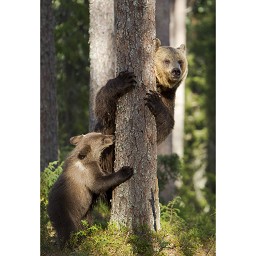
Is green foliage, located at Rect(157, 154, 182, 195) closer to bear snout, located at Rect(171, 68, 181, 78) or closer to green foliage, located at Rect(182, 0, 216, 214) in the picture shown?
bear snout, located at Rect(171, 68, 181, 78)

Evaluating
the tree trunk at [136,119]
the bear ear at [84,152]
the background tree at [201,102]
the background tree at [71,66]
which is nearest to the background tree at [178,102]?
the background tree at [71,66]

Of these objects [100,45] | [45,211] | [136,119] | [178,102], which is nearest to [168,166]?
[100,45]

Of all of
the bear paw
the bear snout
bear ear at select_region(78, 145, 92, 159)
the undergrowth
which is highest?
the bear snout

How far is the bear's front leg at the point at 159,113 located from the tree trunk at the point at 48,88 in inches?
143

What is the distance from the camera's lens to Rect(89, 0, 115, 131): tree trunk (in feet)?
34.0

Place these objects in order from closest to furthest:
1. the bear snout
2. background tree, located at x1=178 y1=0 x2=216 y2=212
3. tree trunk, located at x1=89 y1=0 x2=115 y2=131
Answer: the bear snout → tree trunk, located at x1=89 y1=0 x2=115 y2=131 → background tree, located at x1=178 y1=0 x2=216 y2=212

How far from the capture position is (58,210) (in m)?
7.70

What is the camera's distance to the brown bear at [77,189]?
768cm

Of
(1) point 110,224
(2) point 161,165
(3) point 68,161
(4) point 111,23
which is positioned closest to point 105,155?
(3) point 68,161

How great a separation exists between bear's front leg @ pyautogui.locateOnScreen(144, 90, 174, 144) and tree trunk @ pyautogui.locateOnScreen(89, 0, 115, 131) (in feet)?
7.87

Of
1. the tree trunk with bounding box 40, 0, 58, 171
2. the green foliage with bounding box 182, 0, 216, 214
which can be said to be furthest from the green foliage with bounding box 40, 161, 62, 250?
the green foliage with bounding box 182, 0, 216, 214

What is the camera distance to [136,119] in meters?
7.35
